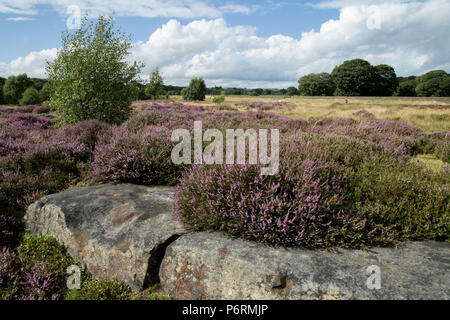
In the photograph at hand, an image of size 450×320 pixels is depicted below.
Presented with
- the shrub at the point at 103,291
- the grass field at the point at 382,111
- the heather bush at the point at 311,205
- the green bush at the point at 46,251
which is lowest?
the shrub at the point at 103,291

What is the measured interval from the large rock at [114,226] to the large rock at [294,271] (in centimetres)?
30

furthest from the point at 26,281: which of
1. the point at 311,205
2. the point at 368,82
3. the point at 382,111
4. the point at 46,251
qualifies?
the point at 368,82

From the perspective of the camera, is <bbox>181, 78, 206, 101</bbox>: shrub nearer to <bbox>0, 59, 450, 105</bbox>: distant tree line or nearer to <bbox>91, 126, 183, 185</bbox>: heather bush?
<bbox>0, 59, 450, 105</bbox>: distant tree line

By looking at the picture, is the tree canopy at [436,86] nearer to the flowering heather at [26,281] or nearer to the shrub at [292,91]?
the shrub at [292,91]

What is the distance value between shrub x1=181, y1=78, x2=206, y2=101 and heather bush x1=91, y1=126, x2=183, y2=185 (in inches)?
2555

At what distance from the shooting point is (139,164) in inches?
204

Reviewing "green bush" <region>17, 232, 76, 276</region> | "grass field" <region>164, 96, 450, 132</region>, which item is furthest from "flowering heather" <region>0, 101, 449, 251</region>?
"grass field" <region>164, 96, 450, 132</region>

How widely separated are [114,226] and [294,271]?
243 cm

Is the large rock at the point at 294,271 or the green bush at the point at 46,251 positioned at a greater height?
the large rock at the point at 294,271

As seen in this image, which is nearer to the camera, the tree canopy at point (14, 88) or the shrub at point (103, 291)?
the shrub at point (103, 291)

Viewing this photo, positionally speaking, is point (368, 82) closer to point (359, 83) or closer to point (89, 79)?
point (359, 83)

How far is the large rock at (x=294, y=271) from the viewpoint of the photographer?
239 cm

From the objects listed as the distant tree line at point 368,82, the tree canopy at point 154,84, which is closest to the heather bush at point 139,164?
the tree canopy at point 154,84
